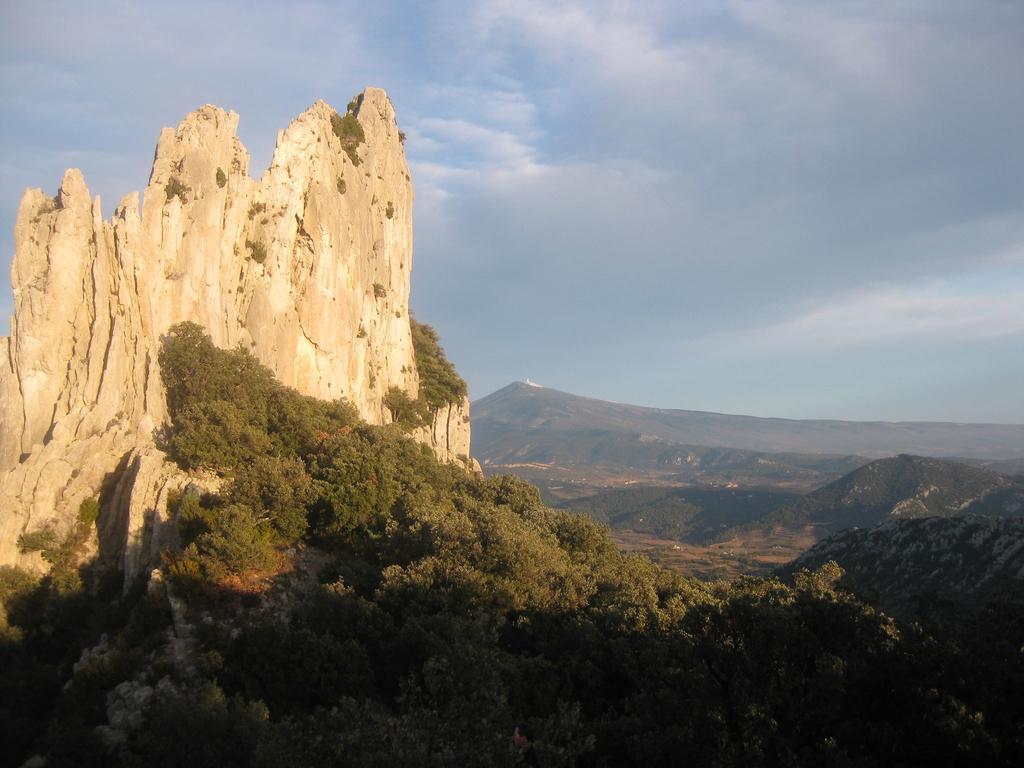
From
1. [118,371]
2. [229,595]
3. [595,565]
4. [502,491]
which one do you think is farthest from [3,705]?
[502,491]

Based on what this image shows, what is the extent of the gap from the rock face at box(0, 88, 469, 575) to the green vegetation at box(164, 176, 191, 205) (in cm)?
7

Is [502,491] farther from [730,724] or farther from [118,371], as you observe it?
[730,724]

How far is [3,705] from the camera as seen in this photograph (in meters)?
18.8

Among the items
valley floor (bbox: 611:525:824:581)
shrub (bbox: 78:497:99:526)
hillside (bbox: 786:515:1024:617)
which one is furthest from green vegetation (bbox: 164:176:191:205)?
valley floor (bbox: 611:525:824:581)

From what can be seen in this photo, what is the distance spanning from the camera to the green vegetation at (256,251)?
126 ft

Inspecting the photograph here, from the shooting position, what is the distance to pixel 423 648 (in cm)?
1892

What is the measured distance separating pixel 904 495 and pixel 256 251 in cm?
16990

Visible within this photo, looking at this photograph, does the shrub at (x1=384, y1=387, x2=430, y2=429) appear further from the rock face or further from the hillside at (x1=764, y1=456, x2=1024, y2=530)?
the hillside at (x1=764, y1=456, x2=1024, y2=530)

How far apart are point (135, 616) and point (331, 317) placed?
80.2 ft

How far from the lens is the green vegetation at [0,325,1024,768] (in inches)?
466

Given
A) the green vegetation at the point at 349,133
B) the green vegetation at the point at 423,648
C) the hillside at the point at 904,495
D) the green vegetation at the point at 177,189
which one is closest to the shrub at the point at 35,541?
the green vegetation at the point at 423,648

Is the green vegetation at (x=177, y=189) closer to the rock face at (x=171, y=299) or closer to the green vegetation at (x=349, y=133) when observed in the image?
the rock face at (x=171, y=299)

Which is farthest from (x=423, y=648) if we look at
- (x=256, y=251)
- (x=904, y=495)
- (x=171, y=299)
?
(x=904, y=495)

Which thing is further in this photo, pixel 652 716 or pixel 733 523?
pixel 733 523
